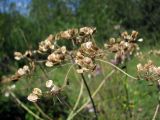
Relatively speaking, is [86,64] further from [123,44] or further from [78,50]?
[123,44]

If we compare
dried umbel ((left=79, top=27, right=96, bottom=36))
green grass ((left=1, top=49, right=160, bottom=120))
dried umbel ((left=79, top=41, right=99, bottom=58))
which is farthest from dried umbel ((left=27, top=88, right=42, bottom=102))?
green grass ((left=1, top=49, right=160, bottom=120))

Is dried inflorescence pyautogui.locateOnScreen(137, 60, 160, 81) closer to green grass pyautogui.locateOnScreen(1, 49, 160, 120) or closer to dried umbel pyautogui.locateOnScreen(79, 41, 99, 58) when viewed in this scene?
dried umbel pyautogui.locateOnScreen(79, 41, 99, 58)

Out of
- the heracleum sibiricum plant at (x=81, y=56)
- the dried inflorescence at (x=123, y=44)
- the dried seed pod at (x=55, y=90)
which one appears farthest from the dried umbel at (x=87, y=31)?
the dried seed pod at (x=55, y=90)

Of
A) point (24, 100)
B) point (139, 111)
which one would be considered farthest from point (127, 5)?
point (139, 111)

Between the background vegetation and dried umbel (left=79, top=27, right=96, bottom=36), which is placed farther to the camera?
the background vegetation

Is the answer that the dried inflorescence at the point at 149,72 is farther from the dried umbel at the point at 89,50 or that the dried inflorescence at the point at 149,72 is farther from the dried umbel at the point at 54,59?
the dried umbel at the point at 54,59

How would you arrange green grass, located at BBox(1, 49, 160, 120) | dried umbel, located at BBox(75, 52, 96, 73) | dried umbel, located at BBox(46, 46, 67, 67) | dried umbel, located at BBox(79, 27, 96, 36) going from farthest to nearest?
green grass, located at BBox(1, 49, 160, 120) → dried umbel, located at BBox(79, 27, 96, 36) → dried umbel, located at BBox(46, 46, 67, 67) → dried umbel, located at BBox(75, 52, 96, 73)

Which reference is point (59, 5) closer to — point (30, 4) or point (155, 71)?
point (30, 4)

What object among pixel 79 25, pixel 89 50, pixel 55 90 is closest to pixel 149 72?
pixel 89 50
